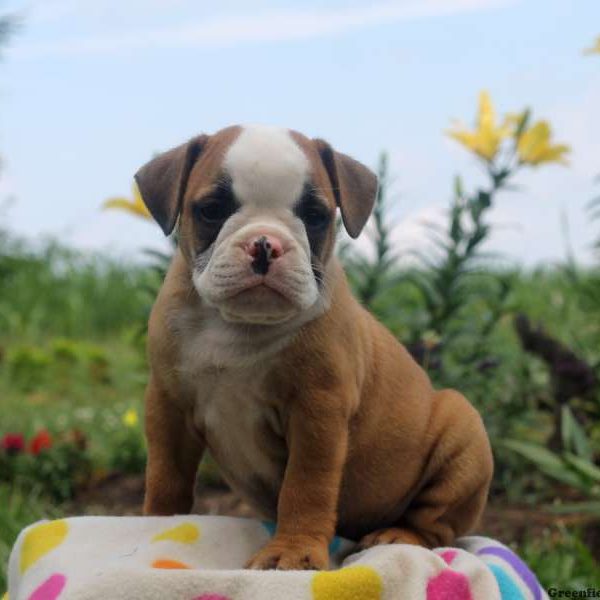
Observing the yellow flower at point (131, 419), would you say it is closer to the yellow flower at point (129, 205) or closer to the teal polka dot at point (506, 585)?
the yellow flower at point (129, 205)

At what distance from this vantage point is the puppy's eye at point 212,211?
2492 millimetres

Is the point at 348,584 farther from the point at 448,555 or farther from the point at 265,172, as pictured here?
the point at 265,172

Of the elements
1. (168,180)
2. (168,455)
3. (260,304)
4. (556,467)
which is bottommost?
(556,467)

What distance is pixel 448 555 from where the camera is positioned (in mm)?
2805

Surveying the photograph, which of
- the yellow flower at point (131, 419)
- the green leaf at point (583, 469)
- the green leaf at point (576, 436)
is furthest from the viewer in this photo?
the yellow flower at point (131, 419)

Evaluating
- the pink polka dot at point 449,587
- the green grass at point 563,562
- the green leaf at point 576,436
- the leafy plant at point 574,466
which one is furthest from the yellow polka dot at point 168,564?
the green leaf at point 576,436

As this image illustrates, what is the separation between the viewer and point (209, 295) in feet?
8.07

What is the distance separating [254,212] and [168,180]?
307 mm

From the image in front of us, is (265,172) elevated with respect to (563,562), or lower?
elevated

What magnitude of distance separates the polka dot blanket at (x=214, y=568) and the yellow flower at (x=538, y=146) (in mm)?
1982

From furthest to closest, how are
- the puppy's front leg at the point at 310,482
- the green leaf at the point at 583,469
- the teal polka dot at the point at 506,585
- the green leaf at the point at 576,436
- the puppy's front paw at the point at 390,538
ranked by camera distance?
the green leaf at the point at 576,436 → the green leaf at the point at 583,469 → the puppy's front paw at the point at 390,538 → the teal polka dot at the point at 506,585 → the puppy's front leg at the point at 310,482

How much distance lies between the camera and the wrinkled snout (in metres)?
2.35

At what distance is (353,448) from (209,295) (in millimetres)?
635

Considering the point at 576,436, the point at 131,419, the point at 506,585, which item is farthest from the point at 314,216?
the point at 131,419
